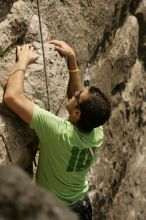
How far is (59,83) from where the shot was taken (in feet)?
12.3

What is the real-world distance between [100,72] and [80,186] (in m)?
1.65

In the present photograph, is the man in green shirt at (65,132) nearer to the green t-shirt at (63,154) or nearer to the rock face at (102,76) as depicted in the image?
the green t-shirt at (63,154)

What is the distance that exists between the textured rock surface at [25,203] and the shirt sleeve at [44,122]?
228 centimetres

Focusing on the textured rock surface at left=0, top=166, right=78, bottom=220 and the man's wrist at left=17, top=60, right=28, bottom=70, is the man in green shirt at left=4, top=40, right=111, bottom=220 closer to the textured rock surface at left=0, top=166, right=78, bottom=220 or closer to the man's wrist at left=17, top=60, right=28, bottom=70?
the man's wrist at left=17, top=60, right=28, bottom=70

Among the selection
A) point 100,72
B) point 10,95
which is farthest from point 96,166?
point 10,95

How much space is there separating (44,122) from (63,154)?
0.27m

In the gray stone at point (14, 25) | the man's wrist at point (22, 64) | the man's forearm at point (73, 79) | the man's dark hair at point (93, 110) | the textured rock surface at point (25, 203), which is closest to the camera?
the textured rock surface at point (25, 203)

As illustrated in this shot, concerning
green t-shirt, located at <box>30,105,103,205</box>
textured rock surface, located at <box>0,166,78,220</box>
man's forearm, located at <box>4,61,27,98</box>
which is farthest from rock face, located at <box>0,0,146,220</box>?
textured rock surface, located at <box>0,166,78,220</box>

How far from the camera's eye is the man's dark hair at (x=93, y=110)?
3.14 metres

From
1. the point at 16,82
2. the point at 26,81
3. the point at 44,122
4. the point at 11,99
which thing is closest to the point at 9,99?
the point at 11,99

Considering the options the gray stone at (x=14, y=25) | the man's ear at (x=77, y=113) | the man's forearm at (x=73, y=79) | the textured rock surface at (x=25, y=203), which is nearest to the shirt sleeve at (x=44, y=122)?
the man's ear at (x=77, y=113)

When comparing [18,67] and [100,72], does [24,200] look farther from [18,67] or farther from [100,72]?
[100,72]

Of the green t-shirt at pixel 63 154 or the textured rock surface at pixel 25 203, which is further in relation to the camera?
the green t-shirt at pixel 63 154

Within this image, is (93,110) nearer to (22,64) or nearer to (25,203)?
(22,64)
